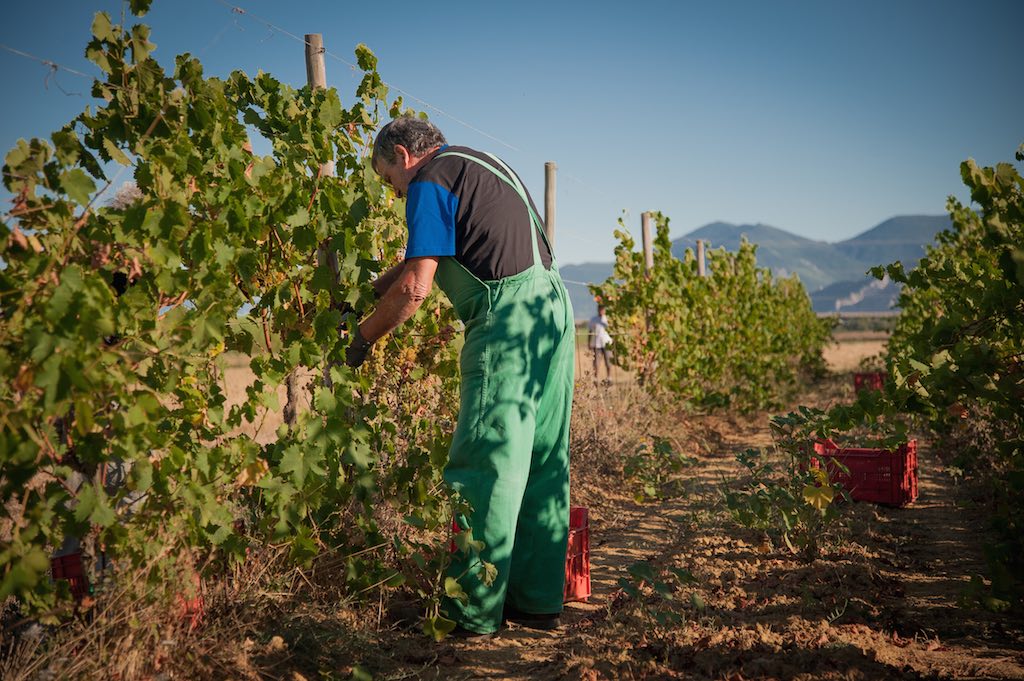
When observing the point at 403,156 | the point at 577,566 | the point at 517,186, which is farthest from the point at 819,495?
the point at 403,156

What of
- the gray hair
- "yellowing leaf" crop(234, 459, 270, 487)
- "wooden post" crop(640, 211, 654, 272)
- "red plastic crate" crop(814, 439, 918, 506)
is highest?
"wooden post" crop(640, 211, 654, 272)

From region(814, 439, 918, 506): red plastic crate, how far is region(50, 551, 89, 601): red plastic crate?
4.03 m

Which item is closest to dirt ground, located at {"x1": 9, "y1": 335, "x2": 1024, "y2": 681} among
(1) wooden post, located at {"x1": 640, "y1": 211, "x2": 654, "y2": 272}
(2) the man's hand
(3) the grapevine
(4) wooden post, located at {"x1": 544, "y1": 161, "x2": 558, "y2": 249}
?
(3) the grapevine

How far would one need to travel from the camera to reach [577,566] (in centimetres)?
335

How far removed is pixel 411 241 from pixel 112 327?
107 cm

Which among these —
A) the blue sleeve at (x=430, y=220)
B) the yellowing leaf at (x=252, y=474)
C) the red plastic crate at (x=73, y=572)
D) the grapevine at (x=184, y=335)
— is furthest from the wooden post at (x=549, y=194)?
the red plastic crate at (x=73, y=572)

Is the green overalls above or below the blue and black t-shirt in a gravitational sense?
below

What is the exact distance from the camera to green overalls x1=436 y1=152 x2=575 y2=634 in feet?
9.02

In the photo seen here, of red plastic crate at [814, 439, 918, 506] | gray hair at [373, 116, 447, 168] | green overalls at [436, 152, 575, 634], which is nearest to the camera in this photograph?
green overalls at [436, 152, 575, 634]

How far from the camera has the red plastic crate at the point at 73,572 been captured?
223 cm

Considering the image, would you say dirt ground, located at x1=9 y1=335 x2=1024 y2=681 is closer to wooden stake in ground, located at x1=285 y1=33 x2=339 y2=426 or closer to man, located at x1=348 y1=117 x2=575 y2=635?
man, located at x1=348 y1=117 x2=575 y2=635

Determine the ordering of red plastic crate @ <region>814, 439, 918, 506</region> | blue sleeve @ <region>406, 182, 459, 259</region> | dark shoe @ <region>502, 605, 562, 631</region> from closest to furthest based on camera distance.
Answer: blue sleeve @ <region>406, 182, 459, 259</region>, dark shoe @ <region>502, 605, 562, 631</region>, red plastic crate @ <region>814, 439, 918, 506</region>

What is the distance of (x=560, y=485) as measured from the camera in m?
3.03

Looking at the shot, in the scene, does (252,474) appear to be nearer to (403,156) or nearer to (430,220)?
(430,220)
